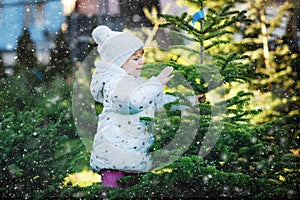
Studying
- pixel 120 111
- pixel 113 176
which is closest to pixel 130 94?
pixel 120 111

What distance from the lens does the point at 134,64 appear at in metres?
2.21

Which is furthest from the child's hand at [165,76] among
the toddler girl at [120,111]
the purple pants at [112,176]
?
the purple pants at [112,176]

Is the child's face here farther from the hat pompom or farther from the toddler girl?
the hat pompom

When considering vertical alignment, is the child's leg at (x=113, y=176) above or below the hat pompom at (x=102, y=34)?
below

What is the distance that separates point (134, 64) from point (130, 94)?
0.16 m

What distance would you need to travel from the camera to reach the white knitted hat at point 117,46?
2.17 metres

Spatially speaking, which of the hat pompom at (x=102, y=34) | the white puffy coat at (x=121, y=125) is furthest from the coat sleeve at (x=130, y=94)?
the hat pompom at (x=102, y=34)

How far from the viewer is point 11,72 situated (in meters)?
2.69

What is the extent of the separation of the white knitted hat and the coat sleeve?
8 cm

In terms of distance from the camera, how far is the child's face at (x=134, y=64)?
2.21 m

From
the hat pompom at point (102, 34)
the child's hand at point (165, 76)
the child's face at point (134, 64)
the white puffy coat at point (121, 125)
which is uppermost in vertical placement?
the hat pompom at point (102, 34)

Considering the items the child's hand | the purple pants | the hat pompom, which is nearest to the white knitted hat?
the hat pompom

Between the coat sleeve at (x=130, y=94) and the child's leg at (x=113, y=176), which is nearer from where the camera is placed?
the coat sleeve at (x=130, y=94)

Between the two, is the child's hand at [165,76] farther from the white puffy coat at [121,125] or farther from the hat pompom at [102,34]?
the hat pompom at [102,34]
